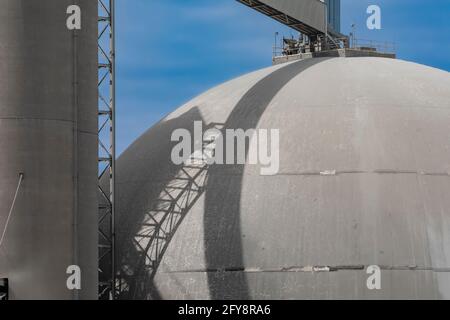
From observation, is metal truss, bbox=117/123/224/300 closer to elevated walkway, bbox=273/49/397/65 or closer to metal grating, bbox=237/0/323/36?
metal grating, bbox=237/0/323/36

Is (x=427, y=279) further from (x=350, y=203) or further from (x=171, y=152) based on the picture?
(x=171, y=152)

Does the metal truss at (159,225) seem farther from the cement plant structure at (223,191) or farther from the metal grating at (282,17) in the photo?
the metal grating at (282,17)

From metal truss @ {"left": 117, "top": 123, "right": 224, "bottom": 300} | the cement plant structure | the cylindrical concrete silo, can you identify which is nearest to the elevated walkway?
the cement plant structure

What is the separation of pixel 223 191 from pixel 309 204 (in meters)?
3.29

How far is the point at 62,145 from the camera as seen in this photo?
109 feet

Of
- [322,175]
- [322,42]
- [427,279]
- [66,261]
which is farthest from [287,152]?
[322,42]

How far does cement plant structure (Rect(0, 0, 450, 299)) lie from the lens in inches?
1283

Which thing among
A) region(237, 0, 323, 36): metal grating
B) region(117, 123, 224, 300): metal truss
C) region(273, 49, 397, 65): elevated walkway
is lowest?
region(117, 123, 224, 300): metal truss

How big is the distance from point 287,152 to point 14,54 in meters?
10.3

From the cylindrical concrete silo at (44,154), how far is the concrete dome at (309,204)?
3.78 meters

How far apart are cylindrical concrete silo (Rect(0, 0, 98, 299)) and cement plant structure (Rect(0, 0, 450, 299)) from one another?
0.14 ft

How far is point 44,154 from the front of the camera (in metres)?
32.6

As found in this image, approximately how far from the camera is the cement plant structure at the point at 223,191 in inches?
1283

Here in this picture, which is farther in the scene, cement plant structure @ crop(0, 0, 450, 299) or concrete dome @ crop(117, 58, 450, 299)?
concrete dome @ crop(117, 58, 450, 299)
